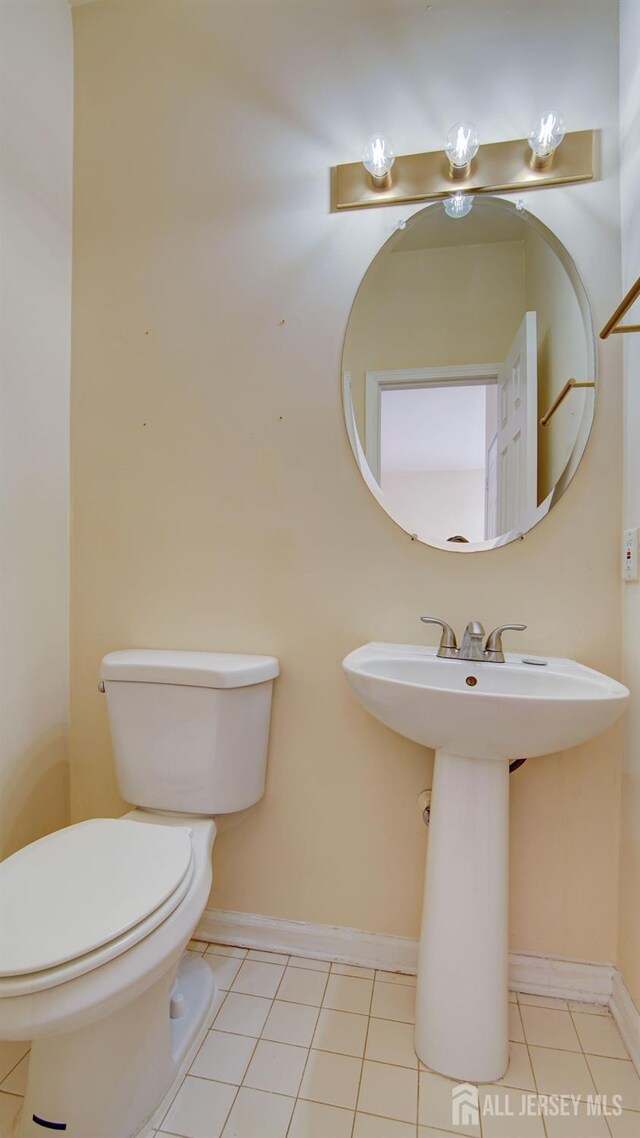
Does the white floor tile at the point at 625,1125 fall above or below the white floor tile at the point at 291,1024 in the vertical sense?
below

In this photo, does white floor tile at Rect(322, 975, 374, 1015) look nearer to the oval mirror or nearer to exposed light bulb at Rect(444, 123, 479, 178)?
the oval mirror

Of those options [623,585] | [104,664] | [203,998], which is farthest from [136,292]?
[203,998]

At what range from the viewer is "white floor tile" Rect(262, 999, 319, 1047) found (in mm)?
1030

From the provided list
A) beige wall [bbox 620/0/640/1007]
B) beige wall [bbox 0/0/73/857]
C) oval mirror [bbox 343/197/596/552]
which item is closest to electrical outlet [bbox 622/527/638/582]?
beige wall [bbox 620/0/640/1007]

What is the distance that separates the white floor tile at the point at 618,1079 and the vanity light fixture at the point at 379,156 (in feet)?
6.28

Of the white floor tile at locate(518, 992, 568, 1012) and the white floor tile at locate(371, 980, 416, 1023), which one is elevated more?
the white floor tile at locate(371, 980, 416, 1023)

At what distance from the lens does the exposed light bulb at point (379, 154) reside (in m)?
1.17

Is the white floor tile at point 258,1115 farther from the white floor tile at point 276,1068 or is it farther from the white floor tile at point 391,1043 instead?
the white floor tile at point 391,1043

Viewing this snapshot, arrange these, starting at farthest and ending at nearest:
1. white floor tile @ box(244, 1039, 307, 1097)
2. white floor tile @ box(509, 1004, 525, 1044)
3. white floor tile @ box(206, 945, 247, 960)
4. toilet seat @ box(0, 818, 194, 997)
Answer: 1. white floor tile @ box(206, 945, 247, 960)
2. white floor tile @ box(509, 1004, 525, 1044)
3. white floor tile @ box(244, 1039, 307, 1097)
4. toilet seat @ box(0, 818, 194, 997)

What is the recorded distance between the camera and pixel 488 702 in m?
0.83

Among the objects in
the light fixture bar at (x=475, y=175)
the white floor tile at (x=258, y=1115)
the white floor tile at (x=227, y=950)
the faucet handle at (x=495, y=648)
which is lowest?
the white floor tile at (x=227, y=950)

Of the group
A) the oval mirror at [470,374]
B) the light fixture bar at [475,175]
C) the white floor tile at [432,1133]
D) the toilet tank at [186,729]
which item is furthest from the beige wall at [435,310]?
the white floor tile at [432,1133]

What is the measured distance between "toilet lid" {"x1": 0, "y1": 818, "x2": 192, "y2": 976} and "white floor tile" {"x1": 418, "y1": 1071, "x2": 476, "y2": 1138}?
0.59 m

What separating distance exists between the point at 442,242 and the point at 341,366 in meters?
0.37
